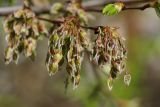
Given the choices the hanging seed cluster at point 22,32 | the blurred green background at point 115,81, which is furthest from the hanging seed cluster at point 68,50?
the blurred green background at point 115,81

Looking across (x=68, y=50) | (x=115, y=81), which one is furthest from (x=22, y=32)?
(x=115, y=81)

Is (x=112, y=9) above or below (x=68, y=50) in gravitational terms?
above

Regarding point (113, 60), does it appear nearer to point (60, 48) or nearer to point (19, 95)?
point (60, 48)

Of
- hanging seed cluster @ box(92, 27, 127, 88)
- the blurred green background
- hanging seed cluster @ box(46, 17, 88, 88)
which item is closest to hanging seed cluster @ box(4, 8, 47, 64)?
hanging seed cluster @ box(46, 17, 88, 88)

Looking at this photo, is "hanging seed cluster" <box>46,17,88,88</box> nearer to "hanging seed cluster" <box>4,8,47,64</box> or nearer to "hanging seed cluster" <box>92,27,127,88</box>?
"hanging seed cluster" <box>92,27,127,88</box>

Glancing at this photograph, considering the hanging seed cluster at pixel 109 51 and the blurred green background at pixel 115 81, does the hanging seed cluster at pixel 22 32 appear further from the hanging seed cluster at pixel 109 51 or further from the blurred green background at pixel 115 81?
the blurred green background at pixel 115 81

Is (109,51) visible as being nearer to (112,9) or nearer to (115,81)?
(112,9)
